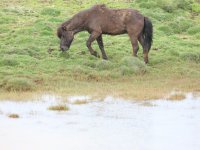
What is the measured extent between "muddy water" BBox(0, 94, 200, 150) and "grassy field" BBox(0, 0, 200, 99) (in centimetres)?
111

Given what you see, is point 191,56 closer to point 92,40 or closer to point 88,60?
point 92,40

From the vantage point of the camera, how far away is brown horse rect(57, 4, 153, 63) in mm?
21156

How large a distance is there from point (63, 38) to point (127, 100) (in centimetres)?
628

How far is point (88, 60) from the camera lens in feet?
68.1

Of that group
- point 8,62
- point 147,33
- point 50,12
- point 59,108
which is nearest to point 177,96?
point 59,108

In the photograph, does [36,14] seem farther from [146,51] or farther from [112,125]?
[112,125]

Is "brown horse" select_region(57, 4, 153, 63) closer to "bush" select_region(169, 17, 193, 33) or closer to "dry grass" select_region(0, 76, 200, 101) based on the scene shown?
"dry grass" select_region(0, 76, 200, 101)

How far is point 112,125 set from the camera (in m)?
13.4

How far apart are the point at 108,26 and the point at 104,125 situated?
852cm

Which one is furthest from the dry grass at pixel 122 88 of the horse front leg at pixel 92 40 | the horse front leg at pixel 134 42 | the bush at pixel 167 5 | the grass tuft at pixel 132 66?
the bush at pixel 167 5

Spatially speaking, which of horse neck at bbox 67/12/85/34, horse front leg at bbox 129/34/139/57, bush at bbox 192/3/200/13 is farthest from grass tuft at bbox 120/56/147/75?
bush at bbox 192/3/200/13

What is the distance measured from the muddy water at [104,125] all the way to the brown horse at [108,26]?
5.25 m

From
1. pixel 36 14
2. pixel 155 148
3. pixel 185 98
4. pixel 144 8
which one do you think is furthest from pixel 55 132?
pixel 144 8

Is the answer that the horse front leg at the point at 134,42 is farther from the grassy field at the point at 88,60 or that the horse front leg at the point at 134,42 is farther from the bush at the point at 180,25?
the bush at the point at 180,25
